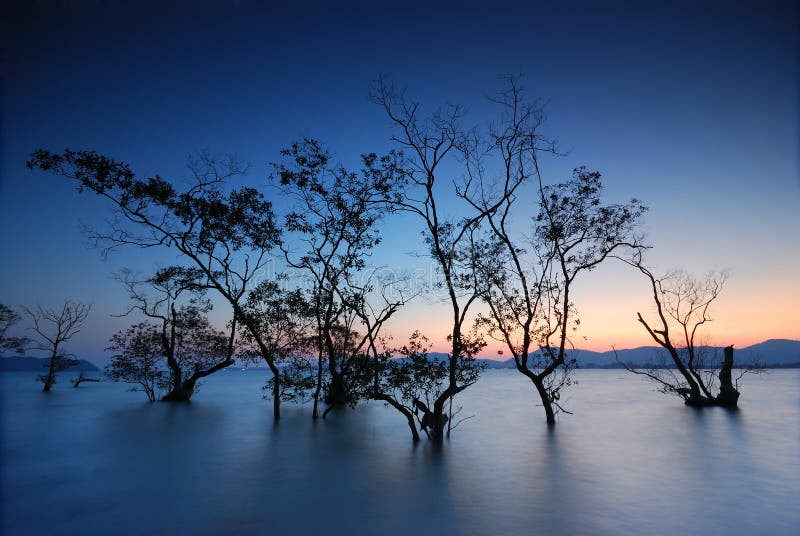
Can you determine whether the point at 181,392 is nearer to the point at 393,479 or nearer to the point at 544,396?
the point at 393,479

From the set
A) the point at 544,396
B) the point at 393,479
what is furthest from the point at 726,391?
the point at 393,479

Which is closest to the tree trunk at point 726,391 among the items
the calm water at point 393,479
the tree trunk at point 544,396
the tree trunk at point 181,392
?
the calm water at point 393,479

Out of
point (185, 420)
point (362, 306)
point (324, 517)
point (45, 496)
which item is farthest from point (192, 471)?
point (185, 420)

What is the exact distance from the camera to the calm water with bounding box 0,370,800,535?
842 cm

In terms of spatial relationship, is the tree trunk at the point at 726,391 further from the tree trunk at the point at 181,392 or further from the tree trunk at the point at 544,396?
the tree trunk at the point at 181,392

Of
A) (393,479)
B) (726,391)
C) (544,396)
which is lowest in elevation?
(393,479)

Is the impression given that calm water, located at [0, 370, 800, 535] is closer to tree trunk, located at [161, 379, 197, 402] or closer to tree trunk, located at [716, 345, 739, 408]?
tree trunk, located at [716, 345, 739, 408]

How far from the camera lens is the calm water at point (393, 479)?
27.6ft

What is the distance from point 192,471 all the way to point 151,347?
21207 mm

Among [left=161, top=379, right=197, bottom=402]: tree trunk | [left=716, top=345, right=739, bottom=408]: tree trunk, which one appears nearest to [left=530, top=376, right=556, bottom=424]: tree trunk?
[left=716, top=345, right=739, bottom=408]: tree trunk

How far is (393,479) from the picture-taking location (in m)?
11.7

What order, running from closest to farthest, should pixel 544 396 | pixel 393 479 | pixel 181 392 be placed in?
pixel 393 479 → pixel 544 396 → pixel 181 392

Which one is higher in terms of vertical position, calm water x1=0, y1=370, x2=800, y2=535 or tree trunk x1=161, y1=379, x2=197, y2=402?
tree trunk x1=161, y1=379, x2=197, y2=402

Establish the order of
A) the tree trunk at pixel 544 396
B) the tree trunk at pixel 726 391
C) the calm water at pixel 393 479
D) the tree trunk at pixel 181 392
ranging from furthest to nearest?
the tree trunk at pixel 181 392 → the tree trunk at pixel 726 391 → the tree trunk at pixel 544 396 → the calm water at pixel 393 479
